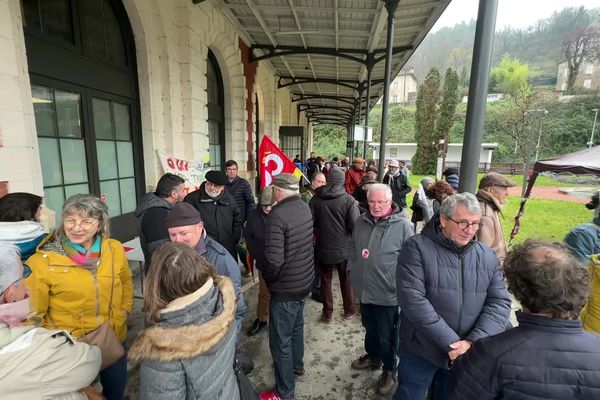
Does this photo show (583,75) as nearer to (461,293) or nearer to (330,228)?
(330,228)

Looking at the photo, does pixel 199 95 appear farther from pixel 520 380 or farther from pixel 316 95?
pixel 316 95

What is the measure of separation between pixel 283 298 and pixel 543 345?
1568 millimetres

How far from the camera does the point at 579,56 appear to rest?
153ft

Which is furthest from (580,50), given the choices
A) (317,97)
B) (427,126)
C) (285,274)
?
(285,274)

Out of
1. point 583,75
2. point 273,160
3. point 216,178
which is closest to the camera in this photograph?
point 216,178

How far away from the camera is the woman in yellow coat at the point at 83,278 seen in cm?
167

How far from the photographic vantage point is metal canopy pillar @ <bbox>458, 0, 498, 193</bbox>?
225 cm

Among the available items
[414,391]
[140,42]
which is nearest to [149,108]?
[140,42]

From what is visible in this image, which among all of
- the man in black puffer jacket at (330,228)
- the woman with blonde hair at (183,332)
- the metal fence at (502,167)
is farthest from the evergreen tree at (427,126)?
the woman with blonde hair at (183,332)

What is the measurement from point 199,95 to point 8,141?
367 centimetres

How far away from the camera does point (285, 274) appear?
2.29m

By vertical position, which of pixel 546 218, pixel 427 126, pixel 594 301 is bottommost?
pixel 546 218

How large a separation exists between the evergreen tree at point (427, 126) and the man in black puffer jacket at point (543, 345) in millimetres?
32988

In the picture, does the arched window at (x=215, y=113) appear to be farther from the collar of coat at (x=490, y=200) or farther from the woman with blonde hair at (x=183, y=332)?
the woman with blonde hair at (x=183, y=332)
